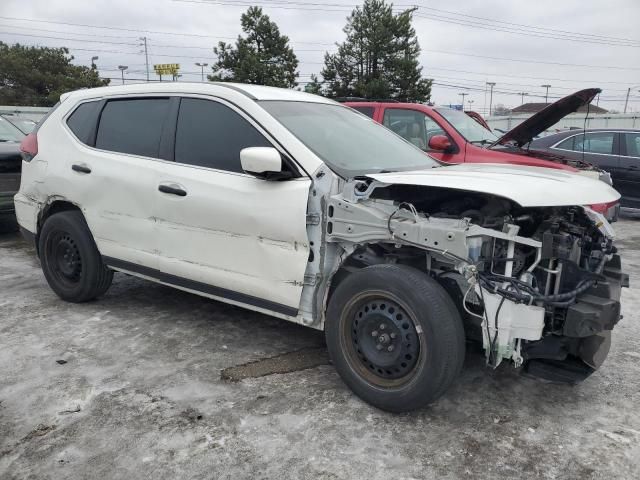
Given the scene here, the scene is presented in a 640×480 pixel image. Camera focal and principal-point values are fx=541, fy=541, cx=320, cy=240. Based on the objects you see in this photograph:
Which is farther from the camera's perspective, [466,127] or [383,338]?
[466,127]

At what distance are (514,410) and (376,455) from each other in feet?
3.02

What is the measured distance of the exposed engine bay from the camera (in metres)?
2.61

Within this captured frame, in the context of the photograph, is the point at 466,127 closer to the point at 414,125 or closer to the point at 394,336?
the point at 414,125

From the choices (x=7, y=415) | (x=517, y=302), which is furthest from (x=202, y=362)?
(x=517, y=302)

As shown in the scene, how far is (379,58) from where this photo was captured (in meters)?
32.2

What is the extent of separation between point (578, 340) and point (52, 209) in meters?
4.12

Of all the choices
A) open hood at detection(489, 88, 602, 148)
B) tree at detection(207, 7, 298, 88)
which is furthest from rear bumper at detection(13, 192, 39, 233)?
tree at detection(207, 7, 298, 88)

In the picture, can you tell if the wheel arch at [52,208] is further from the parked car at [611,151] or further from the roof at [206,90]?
the parked car at [611,151]

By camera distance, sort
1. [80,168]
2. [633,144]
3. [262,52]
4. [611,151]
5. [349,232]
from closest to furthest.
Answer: [349,232] < [80,168] < [633,144] < [611,151] < [262,52]

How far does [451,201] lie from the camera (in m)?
3.07

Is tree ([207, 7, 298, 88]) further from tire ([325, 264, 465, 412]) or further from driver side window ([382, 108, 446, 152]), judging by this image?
tire ([325, 264, 465, 412])

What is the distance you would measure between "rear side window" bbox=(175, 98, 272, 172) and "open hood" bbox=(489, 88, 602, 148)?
3.04 meters

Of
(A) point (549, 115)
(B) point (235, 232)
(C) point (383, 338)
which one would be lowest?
(C) point (383, 338)

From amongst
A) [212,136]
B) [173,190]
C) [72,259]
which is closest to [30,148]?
[72,259]
